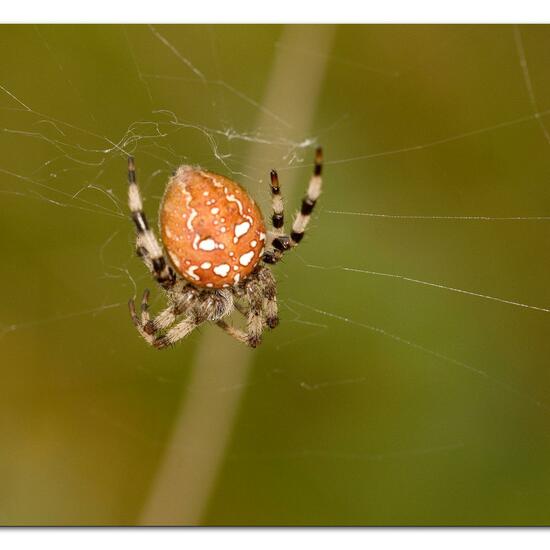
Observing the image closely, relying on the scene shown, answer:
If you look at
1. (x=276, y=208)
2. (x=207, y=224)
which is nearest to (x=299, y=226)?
(x=276, y=208)

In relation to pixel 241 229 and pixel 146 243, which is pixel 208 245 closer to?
pixel 241 229

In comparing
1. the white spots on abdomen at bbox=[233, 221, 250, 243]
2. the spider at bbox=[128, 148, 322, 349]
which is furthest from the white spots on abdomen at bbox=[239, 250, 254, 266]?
the white spots on abdomen at bbox=[233, 221, 250, 243]

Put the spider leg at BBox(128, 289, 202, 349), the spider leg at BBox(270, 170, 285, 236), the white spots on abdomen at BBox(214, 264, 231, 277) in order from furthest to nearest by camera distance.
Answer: the spider leg at BBox(128, 289, 202, 349), the white spots on abdomen at BBox(214, 264, 231, 277), the spider leg at BBox(270, 170, 285, 236)

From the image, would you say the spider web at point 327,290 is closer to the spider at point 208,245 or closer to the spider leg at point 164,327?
the spider at point 208,245

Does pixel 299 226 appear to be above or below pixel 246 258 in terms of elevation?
above

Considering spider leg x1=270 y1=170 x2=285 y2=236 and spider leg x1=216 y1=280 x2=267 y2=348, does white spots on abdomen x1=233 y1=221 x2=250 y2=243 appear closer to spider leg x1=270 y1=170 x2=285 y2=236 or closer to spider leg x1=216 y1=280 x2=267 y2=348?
spider leg x1=270 y1=170 x2=285 y2=236
